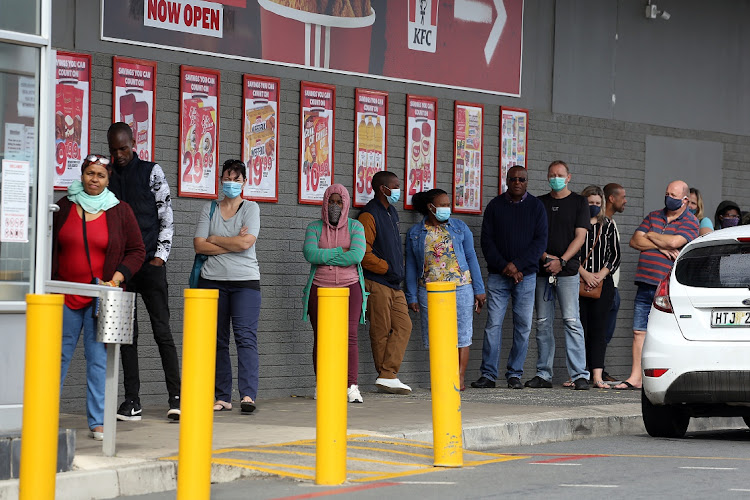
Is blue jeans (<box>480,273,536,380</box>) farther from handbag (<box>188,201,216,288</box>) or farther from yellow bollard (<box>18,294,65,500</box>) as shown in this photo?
yellow bollard (<box>18,294,65,500</box>)

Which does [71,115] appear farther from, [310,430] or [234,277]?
[310,430]

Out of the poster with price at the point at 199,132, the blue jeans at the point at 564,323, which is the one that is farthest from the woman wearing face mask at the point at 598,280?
the poster with price at the point at 199,132

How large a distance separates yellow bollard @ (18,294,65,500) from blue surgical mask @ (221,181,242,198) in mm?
4893

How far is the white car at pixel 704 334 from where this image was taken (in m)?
9.34

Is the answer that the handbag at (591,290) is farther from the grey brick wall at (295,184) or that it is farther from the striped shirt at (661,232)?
the grey brick wall at (295,184)

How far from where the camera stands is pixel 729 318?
9.41 m

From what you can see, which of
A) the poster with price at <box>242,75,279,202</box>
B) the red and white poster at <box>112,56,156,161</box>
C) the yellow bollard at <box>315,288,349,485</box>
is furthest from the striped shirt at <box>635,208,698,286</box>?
the yellow bollard at <box>315,288,349,485</box>

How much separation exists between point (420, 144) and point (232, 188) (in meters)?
3.14

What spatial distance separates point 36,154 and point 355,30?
220 inches

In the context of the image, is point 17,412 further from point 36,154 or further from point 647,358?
point 647,358

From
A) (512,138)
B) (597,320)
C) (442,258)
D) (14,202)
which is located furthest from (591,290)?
(14,202)

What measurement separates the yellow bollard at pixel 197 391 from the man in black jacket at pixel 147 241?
11.6 feet

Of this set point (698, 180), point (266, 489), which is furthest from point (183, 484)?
point (698, 180)

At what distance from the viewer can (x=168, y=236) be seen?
1012 centimetres
